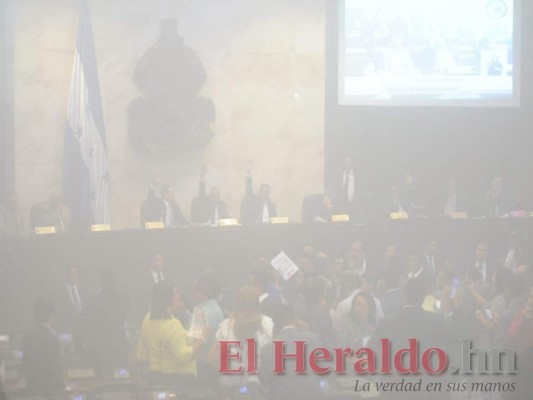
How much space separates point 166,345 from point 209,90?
7.16m

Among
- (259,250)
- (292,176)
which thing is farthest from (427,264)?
(292,176)

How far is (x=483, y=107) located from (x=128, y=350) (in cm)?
811

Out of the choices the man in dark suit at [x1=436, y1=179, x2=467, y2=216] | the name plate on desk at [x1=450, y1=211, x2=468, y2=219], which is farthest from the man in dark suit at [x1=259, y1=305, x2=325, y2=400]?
the man in dark suit at [x1=436, y1=179, x2=467, y2=216]

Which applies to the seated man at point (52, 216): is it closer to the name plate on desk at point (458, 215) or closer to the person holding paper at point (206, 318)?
the person holding paper at point (206, 318)

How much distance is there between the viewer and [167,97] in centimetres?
1266

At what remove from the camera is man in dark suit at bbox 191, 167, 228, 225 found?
37.3ft

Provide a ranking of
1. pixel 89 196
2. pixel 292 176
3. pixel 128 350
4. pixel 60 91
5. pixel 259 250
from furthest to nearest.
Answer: pixel 292 176
pixel 60 91
pixel 89 196
pixel 259 250
pixel 128 350

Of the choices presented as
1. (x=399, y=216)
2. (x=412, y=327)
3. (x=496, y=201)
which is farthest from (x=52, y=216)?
(x=412, y=327)

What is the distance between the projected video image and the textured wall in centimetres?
63

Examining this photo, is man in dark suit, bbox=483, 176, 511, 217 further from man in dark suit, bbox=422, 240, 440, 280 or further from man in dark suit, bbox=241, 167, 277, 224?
man in dark suit, bbox=241, 167, 277, 224

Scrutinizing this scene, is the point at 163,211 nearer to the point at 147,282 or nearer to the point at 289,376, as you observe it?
the point at 147,282

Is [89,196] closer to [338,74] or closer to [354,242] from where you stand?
[354,242]

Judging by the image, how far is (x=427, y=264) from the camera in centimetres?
1074

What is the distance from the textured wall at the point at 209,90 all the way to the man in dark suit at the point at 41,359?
623cm
